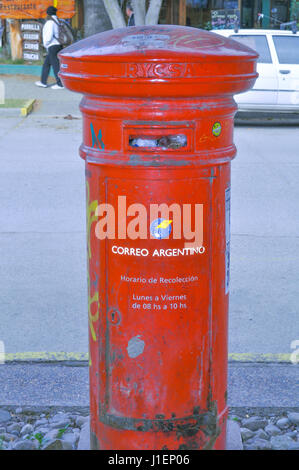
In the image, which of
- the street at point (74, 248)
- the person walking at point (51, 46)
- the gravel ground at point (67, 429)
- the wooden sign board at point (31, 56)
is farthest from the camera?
the wooden sign board at point (31, 56)

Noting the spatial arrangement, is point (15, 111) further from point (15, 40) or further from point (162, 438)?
point (162, 438)

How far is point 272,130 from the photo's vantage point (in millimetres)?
12414

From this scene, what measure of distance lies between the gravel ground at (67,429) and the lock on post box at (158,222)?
0.51 m

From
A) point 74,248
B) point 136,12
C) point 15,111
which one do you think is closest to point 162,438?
point 74,248

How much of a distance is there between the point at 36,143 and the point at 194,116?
27.9 feet

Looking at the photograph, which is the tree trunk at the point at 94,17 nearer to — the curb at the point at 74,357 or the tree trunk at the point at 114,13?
the tree trunk at the point at 114,13

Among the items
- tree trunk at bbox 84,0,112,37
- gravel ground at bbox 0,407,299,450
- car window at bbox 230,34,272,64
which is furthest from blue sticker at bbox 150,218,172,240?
tree trunk at bbox 84,0,112,37

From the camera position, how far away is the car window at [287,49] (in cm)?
1257

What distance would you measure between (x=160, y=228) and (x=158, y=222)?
23 mm

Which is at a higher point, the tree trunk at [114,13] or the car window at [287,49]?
the tree trunk at [114,13]

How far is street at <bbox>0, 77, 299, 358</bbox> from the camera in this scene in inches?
179

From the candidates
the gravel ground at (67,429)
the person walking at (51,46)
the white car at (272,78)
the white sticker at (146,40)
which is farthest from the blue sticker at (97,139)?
the person walking at (51,46)
